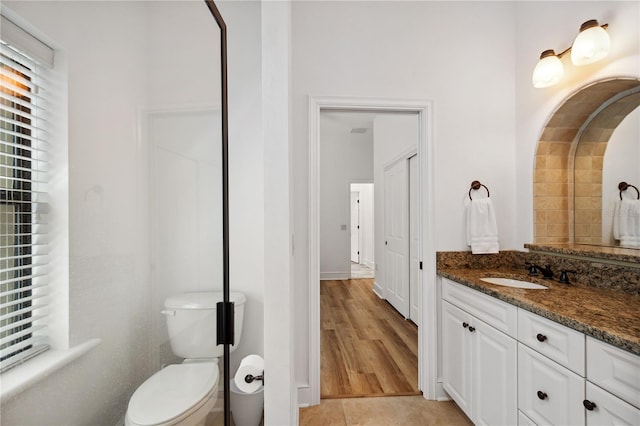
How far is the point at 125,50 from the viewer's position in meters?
0.47

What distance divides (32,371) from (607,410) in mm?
1511

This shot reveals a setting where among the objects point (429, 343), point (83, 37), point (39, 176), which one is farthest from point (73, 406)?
point (429, 343)

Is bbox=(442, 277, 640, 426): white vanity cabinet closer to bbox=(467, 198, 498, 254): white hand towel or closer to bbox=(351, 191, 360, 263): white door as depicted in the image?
bbox=(467, 198, 498, 254): white hand towel

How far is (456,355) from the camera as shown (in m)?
2.04

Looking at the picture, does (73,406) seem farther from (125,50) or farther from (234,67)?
(234,67)

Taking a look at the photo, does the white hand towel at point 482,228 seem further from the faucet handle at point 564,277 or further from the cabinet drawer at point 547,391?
the cabinet drawer at point 547,391

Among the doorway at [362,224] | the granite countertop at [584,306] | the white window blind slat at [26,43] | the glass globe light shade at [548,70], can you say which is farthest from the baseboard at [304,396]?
the doorway at [362,224]

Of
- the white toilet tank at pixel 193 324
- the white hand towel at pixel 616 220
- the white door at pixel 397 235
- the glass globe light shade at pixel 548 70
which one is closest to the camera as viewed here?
the white toilet tank at pixel 193 324

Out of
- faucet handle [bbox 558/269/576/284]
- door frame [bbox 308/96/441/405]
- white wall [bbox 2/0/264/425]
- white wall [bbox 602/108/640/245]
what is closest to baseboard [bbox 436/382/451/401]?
door frame [bbox 308/96/441/405]

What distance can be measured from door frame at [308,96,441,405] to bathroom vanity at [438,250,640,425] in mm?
111

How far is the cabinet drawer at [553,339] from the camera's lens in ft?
3.82

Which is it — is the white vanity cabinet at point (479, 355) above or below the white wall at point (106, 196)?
below

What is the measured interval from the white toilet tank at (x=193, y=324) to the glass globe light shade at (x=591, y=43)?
2.11 meters

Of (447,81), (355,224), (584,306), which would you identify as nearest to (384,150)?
(447,81)
